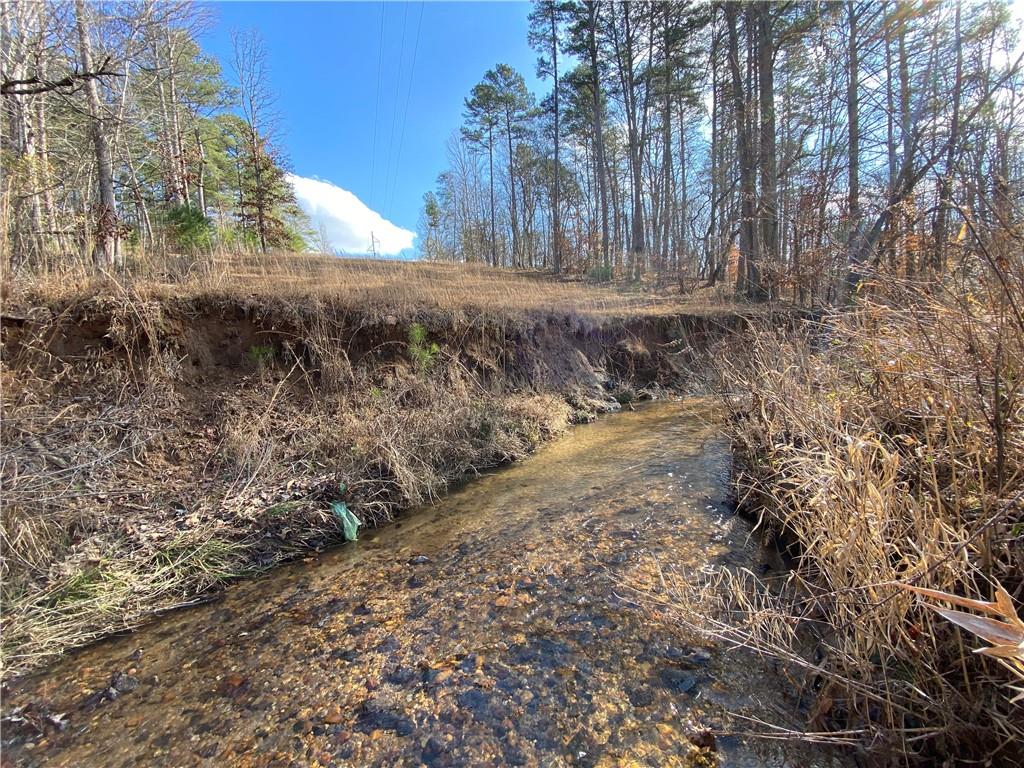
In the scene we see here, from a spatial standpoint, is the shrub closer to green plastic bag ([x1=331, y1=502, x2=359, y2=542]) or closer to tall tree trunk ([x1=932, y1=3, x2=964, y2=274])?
green plastic bag ([x1=331, y1=502, x2=359, y2=542])

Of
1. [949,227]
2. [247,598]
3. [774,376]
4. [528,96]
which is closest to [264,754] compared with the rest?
[247,598]

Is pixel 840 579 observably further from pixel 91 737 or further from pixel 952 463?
pixel 91 737

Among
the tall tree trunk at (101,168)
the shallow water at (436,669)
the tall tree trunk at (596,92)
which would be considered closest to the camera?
the shallow water at (436,669)

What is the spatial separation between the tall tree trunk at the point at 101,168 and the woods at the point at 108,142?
0.8 inches

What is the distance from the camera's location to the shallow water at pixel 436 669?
79.0 inches

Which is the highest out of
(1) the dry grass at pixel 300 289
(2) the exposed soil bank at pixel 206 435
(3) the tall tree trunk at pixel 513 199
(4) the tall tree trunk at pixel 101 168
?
(3) the tall tree trunk at pixel 513 199

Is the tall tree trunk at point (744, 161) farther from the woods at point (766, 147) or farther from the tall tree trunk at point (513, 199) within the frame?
the tall tree trunk at point (513, 199)

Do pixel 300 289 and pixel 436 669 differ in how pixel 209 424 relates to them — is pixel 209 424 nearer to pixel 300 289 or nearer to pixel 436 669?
pixel 300 289

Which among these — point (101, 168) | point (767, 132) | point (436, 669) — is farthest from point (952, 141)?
point (101, 168)

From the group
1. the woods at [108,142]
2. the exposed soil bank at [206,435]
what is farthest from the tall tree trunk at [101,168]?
the exposed soil bank at [206,435]

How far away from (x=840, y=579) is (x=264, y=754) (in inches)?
108

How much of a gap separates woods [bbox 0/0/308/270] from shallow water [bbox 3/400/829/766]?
4.62 metres

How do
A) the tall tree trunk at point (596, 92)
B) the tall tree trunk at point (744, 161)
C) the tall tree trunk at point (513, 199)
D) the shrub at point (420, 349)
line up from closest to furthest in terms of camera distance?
the shrub at point (420, 349), the tall tree trunk at point (744, 161), the tall tree trunk at point (596, 92), the tall tree trunk at point (513, 199)

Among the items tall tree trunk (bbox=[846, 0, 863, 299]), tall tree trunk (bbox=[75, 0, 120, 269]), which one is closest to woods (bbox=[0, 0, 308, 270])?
tall tree trunk (bbox=[75, 0, 120, 269])
